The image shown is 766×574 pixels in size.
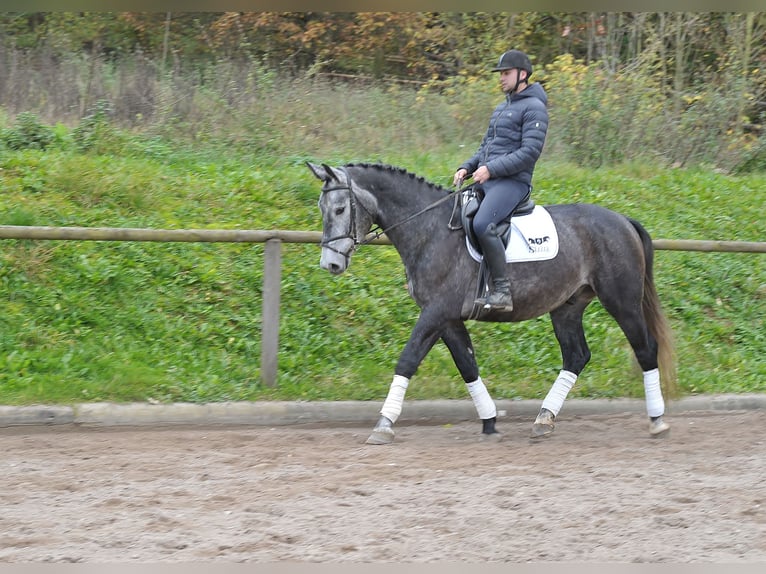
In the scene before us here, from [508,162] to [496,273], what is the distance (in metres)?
0.85

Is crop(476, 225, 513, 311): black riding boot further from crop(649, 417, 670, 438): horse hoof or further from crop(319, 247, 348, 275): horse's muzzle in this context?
crop(649, 417, 670, 438): horse hoof

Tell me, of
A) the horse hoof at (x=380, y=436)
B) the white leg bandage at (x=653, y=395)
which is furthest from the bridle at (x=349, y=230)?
the white leg bandage at (x=653, y=395)

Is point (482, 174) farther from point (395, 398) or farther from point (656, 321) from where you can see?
point (656, 321)

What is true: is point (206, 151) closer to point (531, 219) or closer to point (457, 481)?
point (531, 219)

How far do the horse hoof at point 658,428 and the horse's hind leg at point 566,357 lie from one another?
2.34 ft

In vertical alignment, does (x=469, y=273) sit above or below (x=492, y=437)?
above

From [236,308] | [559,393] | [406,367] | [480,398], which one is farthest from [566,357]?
[236,308]

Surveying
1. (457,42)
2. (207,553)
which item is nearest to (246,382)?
(207,553)

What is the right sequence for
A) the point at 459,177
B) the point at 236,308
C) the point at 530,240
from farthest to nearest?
the point at 236,308, the point at 459,177, the point at 530,240

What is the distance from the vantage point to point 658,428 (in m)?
7.68

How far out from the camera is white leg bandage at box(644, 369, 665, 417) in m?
7.71

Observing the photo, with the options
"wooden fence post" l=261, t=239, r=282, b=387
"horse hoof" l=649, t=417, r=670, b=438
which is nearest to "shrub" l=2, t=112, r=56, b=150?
"wooden fence post" l=261, t=239, r=282, b=387

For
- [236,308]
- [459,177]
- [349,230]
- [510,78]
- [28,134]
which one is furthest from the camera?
[28,134]

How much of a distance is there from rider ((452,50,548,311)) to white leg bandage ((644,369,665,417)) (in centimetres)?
138
